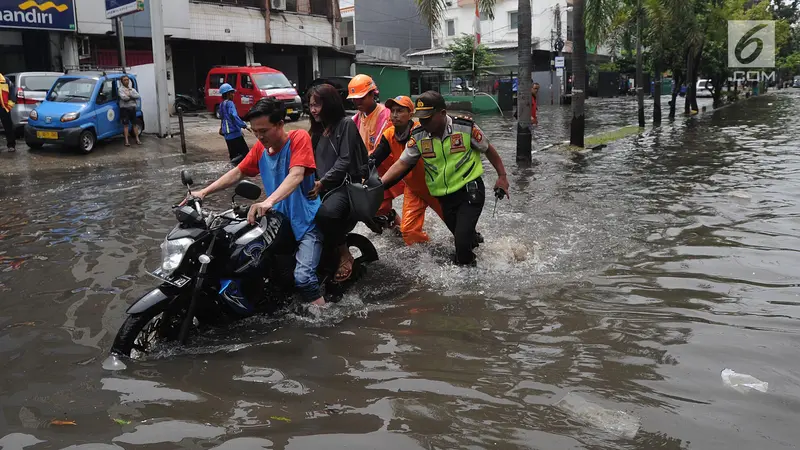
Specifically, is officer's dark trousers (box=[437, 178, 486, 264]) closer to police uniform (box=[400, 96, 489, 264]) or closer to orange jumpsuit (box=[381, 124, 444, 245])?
police uniform (box=[400, 96, 489, 264])

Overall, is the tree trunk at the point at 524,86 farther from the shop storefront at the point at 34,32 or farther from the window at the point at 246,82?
the shop storefront at the point at 34,32

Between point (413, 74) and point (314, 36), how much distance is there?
20.8 feet

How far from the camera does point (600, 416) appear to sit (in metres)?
3.38

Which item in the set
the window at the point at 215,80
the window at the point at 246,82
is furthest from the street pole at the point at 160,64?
the window at the point at 215,80

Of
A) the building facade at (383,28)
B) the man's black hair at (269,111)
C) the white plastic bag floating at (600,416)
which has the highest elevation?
the building facade at (383,28)

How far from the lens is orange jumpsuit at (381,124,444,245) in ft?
20.7

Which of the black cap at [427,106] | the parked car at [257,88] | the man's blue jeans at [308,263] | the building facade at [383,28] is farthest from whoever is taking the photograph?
the building facade at [383,28]

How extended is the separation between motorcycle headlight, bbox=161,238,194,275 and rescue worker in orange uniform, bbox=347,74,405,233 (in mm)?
2522

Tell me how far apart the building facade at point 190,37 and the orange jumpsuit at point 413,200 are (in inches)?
777

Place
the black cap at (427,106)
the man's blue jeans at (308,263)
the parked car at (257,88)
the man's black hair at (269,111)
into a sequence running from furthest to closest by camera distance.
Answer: the parked car at (257,88)
the black cap at (427,106)
the man's blue jeans at (308,263)
the man's black hair at (269,111)

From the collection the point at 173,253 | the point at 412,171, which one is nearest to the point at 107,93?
the point at 412,171

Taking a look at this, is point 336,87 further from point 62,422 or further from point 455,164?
point 62,422

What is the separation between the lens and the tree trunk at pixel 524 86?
14125 millimetres

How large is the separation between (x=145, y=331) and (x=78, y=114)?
12306 millimetres
